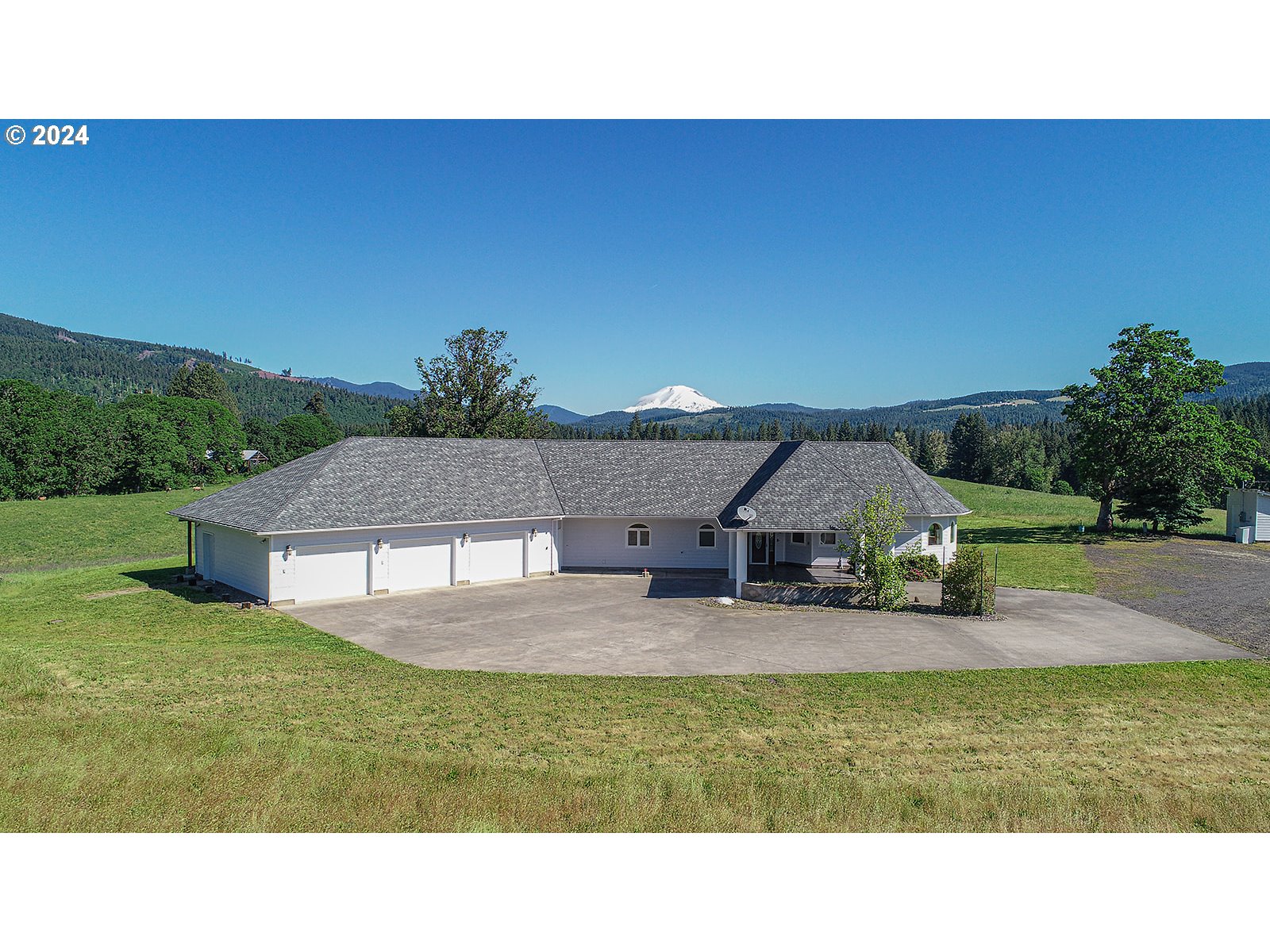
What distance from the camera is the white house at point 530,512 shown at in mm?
20953

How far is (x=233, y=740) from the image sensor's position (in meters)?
8.67

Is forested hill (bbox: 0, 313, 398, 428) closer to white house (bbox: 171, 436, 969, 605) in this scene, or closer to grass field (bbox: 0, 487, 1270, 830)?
white house (bbox: 171, 436, 969, 605)

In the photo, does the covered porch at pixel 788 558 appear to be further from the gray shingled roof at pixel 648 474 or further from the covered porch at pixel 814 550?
the gray shingled roof at pixel 648 474

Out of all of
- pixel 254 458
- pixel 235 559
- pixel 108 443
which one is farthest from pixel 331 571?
pixel 254 458

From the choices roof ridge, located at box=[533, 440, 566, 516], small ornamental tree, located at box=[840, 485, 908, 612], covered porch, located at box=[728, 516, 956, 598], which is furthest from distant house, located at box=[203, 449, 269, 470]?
small ornamental tree, located at box=[840, 485, 908, 612]

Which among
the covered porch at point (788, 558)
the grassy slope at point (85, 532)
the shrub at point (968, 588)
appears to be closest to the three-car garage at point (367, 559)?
the covered porch at point (788, 558)

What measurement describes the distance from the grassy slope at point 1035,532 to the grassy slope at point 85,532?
126 ft

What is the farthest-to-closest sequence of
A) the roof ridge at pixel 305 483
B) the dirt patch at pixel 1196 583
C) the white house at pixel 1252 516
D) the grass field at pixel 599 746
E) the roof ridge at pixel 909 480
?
the white house at pixel 1252 516, the roof ridge at pixel 909 480, the roof ridge at pixel 305 483, the dirt patch at pixel 1196 583, the grass field at pixel 599 746

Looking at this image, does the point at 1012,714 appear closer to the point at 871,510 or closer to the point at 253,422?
the point at 871,510

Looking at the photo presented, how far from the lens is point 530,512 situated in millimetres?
24812

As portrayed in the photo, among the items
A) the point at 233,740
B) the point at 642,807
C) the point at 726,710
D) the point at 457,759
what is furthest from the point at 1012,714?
the point at 233,740

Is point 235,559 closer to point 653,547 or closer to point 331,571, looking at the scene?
point 331,571

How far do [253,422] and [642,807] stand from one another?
91.8 meters

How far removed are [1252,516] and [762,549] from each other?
90.1 ft
